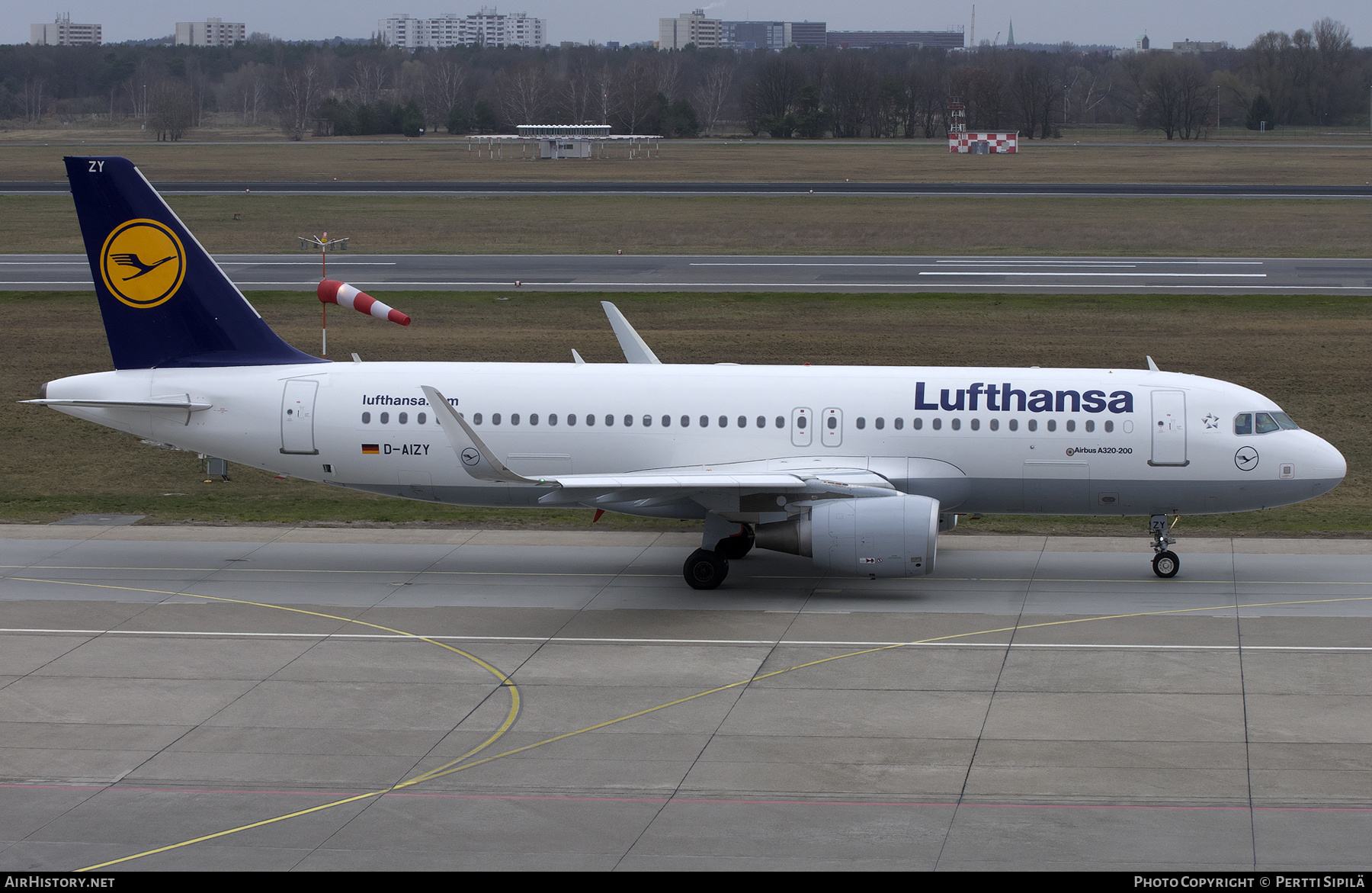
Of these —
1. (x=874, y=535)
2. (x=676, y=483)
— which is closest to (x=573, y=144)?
(x=676, y=483)

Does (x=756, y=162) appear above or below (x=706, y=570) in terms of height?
above

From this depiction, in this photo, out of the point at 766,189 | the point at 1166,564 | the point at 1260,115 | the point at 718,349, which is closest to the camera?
the point at 1166,564

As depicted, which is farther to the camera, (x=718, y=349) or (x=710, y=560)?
(x=718, y=349)

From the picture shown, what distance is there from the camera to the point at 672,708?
20.1 metres

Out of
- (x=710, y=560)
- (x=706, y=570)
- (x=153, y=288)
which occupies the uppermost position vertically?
(x=153, y=288)

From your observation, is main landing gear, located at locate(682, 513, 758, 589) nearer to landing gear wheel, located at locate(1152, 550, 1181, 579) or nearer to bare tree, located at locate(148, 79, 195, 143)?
landing gear wheel, located at locate(1152, 550, 1181, 579)

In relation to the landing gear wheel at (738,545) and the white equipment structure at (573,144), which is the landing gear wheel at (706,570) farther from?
the white equipment structure at (573,144)

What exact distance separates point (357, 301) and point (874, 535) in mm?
16122

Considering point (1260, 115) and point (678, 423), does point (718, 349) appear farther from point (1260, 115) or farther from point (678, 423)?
point (1260, 115)

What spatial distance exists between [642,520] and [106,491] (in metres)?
13.1

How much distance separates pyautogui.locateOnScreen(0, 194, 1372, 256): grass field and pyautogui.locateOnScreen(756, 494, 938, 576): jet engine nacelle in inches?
1949

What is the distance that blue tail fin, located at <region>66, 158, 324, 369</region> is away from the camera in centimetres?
2734

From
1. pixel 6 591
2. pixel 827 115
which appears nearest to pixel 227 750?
pixel 6 591

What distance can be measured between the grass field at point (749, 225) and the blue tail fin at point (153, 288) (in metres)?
45.8
